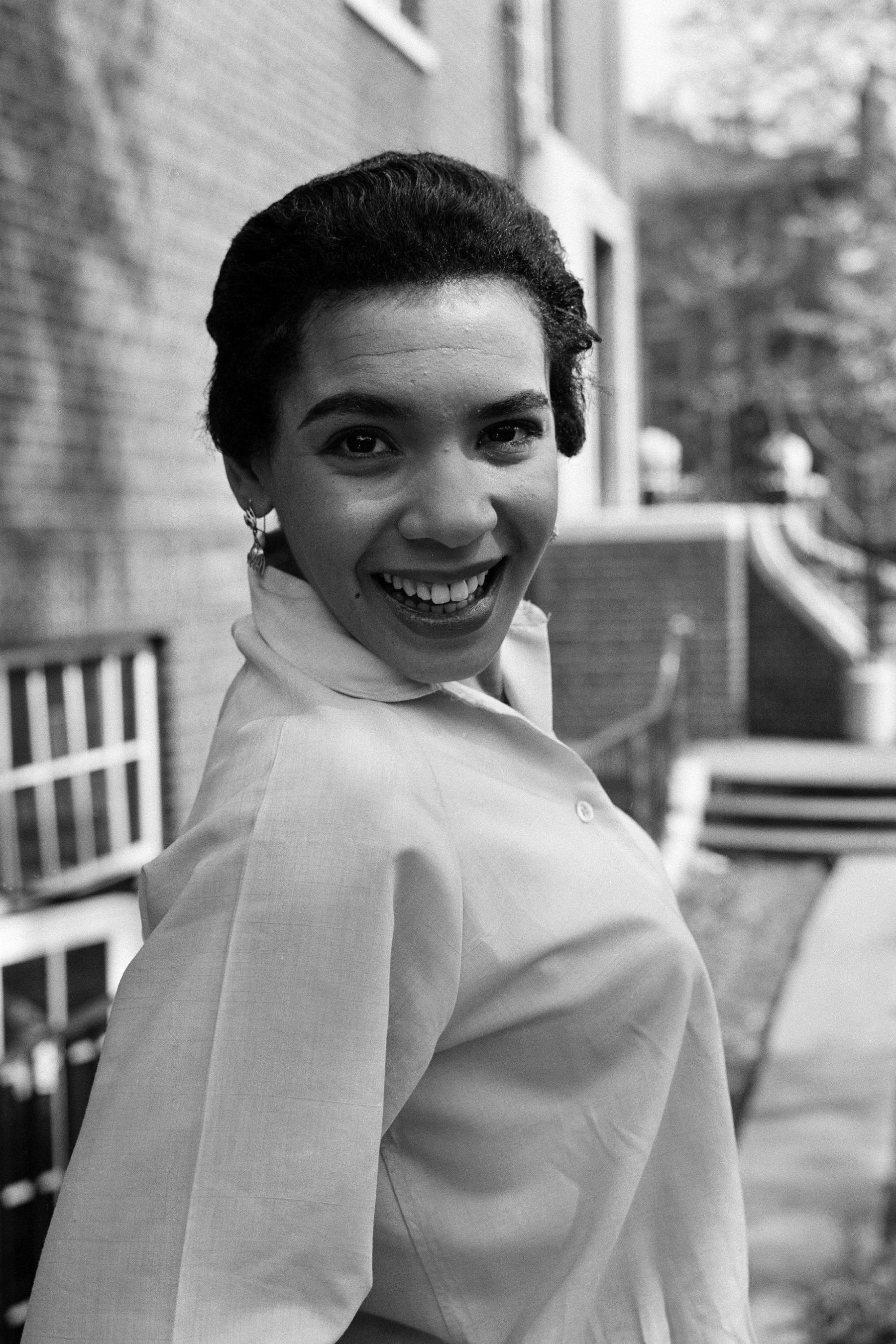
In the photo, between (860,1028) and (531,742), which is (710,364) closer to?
(860,1028)

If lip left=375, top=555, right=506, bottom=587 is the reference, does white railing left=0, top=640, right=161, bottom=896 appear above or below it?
below

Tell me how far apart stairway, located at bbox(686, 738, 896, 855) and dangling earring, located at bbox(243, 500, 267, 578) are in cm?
980

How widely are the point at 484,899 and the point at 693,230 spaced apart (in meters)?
32.4

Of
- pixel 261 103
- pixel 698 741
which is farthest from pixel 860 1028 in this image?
pixel 698 741

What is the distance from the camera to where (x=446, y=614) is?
4.42ft

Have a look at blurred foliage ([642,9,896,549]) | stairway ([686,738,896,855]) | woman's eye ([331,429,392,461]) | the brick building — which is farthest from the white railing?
blurred foliage ([642,9,896,549])

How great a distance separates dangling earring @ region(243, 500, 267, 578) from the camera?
4.72 feet

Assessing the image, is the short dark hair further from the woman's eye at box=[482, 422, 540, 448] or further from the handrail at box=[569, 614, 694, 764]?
the handrail at box=[569, 614, 694, 764]

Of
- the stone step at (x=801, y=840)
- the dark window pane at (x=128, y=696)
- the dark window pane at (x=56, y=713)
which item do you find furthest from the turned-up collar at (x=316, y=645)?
the stone step at (x=801, y=840)

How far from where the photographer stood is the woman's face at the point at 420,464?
1259 millimetres

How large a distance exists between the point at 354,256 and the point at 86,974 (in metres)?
4.43

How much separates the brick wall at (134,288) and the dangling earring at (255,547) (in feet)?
10.1

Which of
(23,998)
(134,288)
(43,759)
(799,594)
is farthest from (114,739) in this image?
(799,594)

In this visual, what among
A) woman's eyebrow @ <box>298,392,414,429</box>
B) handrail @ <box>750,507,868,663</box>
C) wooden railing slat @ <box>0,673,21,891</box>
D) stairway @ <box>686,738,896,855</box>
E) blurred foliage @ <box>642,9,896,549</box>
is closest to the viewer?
woman's eyebrow @ <box>298,392,414,429</box>
